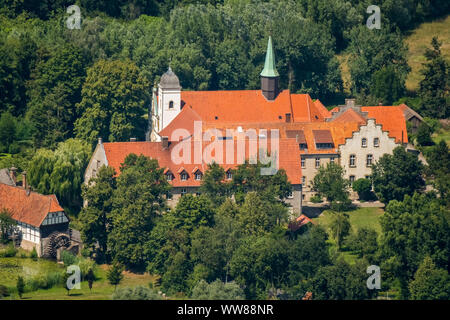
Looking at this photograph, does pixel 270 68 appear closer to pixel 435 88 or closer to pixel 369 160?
pixel 369 160

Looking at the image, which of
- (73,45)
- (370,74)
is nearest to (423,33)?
(370,74)

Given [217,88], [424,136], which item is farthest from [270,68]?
[424,136]

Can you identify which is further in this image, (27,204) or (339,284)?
(27,204)

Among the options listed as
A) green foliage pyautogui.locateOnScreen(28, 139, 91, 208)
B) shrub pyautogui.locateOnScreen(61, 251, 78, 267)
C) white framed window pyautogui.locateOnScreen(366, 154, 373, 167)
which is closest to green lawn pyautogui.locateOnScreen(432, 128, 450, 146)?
white framed window pyautogui.locateOnScreen(366, 154, 373, 167)

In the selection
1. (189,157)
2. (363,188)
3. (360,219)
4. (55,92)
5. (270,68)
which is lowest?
(360,219)

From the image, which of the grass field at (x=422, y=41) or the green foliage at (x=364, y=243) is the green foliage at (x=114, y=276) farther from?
the grass field at (x=422, y=41)
